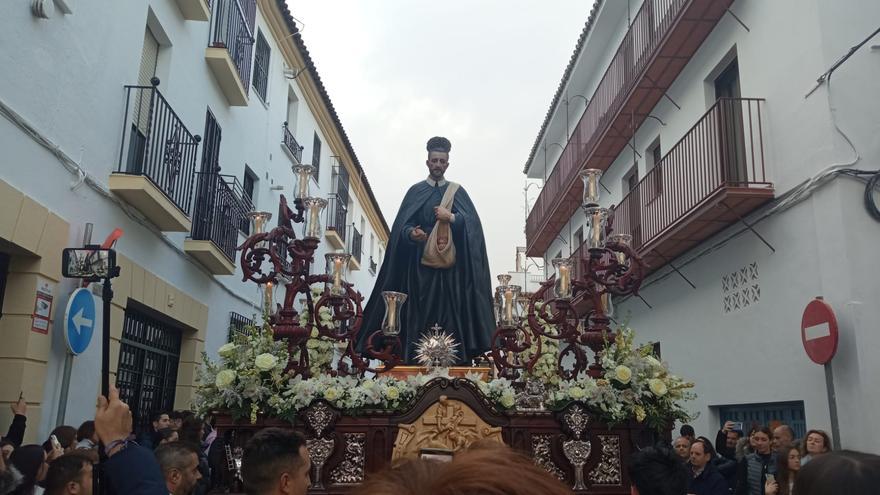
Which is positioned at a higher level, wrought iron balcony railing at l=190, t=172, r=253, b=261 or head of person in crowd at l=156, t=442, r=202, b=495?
wrought iron balcony railing at l=190, t=172, r=253, b=261

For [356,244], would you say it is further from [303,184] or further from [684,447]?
[303,184]

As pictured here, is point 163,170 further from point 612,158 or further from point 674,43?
point 612,158

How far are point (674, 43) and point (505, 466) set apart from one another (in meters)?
10.0

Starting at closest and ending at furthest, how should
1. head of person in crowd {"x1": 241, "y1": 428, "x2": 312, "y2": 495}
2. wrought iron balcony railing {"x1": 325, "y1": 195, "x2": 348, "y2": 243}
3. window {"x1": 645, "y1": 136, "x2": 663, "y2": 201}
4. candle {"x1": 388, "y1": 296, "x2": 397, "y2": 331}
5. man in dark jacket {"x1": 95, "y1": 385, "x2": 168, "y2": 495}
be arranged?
man in dark jacket {"x1": 95, "y1": 385, "x2": 168, "y2": 495} < head of person in crowd {"x1": 241, "y1": 428, "x2": 312, "y2": 495} < candle {"x1": 388, "y1": 296, "x2": 397, "y2": 331} < window {"x1": 645, "y1": 136, "x2": 663, "y2": 201} < wrought iron balcony railing {"x1": 325, "y1": 195, "x2": 348, "y2": 243}

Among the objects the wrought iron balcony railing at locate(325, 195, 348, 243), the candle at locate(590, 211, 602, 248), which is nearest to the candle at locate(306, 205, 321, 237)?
the candle at locate(590, 211, 602, 248)

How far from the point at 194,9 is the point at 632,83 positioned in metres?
6.35

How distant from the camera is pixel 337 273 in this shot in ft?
16.9

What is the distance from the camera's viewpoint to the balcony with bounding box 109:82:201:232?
Answer: 23.7 feet

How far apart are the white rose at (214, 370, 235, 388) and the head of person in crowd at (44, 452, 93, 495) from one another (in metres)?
1.37

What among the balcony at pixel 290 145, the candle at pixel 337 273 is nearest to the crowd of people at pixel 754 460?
the candle at pixel 337 273

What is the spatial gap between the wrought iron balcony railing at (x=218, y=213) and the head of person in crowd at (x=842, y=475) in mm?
8878

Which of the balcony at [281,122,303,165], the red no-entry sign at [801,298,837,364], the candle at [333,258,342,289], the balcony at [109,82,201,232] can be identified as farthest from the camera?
the balcony at [281,122,303,165]

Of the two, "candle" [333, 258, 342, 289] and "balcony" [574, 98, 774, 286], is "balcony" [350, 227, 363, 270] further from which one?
"candle" [333, 258, 342, 289]

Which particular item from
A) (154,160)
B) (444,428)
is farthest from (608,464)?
(154,160)
